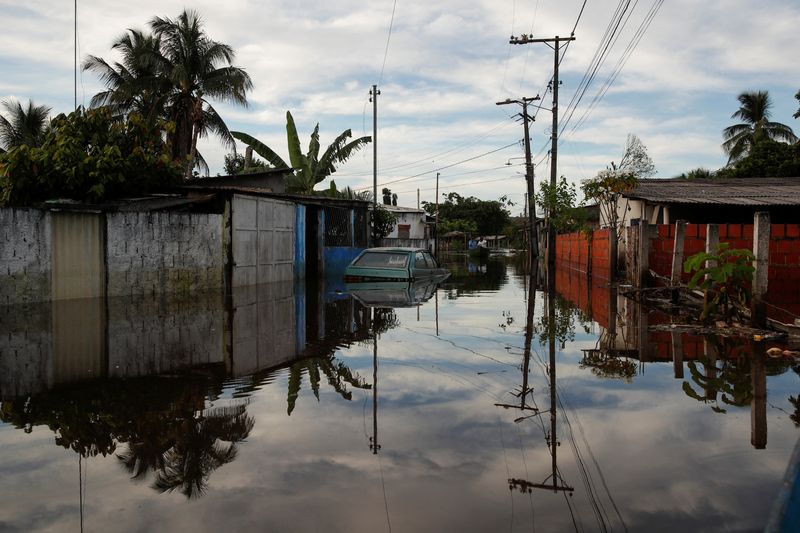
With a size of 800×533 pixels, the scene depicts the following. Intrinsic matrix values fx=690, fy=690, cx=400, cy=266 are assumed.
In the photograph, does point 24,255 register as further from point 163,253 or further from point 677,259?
point 677,259

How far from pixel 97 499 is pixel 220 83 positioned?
30.4 m

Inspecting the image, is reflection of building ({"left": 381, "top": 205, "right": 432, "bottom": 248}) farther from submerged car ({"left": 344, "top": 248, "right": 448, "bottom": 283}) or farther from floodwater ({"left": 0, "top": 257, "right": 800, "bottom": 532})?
floodwater ({"left": 0, "top": 257, "right": 800, "bottom": 532})

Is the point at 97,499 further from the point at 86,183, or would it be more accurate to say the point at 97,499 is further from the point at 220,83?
the point at 220,83

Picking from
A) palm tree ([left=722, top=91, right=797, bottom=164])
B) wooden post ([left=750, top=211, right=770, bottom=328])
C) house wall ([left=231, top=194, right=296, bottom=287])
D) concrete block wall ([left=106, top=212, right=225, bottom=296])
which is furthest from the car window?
palm tree ([left=722, top=91, right=797, bottom=164])

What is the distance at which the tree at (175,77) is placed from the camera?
31297 millimetres

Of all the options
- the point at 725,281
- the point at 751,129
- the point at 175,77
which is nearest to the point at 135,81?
the point at 175,77

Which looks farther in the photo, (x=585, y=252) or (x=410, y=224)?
(x=410, y=224)

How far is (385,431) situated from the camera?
16.7 ft

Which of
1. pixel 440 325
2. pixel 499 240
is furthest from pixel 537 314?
pixel 499 240

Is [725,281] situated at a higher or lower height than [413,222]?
lower

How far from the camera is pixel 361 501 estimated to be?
12.2 ft

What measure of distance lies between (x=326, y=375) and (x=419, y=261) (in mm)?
12228

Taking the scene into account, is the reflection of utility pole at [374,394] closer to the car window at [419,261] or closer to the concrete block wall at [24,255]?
the concrete block wall at [24,255]

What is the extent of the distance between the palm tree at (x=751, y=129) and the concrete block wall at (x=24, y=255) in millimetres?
43248
